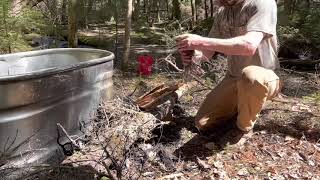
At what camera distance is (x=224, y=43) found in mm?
3270

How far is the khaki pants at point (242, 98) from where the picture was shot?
3.64 m

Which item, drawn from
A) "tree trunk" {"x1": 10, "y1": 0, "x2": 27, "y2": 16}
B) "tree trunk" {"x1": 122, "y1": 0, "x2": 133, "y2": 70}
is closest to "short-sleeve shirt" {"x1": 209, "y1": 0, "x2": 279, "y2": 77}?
"tree trunk" {"x1": 122, "y1": 0, "x2": 133, "y2": 70}

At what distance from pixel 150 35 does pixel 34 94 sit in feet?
29.4

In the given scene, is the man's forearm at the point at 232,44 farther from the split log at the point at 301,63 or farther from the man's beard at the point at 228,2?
the split log at the point at 301,63

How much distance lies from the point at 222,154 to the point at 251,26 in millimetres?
1141

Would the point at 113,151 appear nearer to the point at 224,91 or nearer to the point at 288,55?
the point at 224,91

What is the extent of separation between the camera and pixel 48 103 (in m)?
3.72

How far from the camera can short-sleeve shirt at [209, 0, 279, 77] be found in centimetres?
341

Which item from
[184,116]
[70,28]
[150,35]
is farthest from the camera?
[150,35]

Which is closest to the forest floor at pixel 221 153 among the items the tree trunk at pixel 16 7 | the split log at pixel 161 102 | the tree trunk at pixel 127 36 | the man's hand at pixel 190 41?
the split log at pixel 161 102

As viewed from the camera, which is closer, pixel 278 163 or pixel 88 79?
pixel 278 163

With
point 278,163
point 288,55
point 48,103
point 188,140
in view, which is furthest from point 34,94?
point 288,55

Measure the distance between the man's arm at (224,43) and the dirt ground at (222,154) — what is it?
96cm

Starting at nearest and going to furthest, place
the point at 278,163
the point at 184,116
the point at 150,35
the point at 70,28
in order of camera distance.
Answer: the point at 278,163
the point at 184,116
the point at 70,28
the point at 150,35
